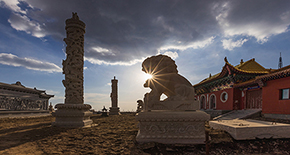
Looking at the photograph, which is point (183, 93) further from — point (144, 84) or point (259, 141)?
point (259, 141)

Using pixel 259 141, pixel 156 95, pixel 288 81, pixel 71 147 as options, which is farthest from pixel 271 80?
pixel 71 147

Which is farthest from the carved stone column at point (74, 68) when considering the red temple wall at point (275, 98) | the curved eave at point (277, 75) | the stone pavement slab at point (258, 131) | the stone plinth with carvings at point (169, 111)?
the red temple wall at point (275, 98)

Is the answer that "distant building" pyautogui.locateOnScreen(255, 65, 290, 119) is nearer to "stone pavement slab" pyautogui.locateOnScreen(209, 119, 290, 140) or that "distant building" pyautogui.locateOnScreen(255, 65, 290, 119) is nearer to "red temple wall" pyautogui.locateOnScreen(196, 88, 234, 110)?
"red temple wall" pyautogui.locateOnScreen(196, 88, 234, 110)

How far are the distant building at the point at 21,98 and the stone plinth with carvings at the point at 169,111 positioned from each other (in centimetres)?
1155

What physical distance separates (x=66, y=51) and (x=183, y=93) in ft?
17.9

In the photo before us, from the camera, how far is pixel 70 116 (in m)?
5.73

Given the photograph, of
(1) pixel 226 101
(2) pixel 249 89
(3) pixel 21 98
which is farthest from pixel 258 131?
(3) pixel 21 98

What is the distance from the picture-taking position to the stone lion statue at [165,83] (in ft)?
11.6

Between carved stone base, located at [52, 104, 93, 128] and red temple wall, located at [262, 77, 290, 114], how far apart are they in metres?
10.3

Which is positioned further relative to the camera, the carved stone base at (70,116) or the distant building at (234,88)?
the distant building at (234,88)

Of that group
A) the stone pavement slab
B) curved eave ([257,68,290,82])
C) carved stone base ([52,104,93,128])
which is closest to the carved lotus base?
the stone pavement slab

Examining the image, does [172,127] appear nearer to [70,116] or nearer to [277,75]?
[70,116]

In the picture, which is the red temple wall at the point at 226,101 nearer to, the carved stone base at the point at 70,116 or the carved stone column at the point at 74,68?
the carved stone column at the point at 74,68

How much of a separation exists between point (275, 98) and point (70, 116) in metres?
11.0
